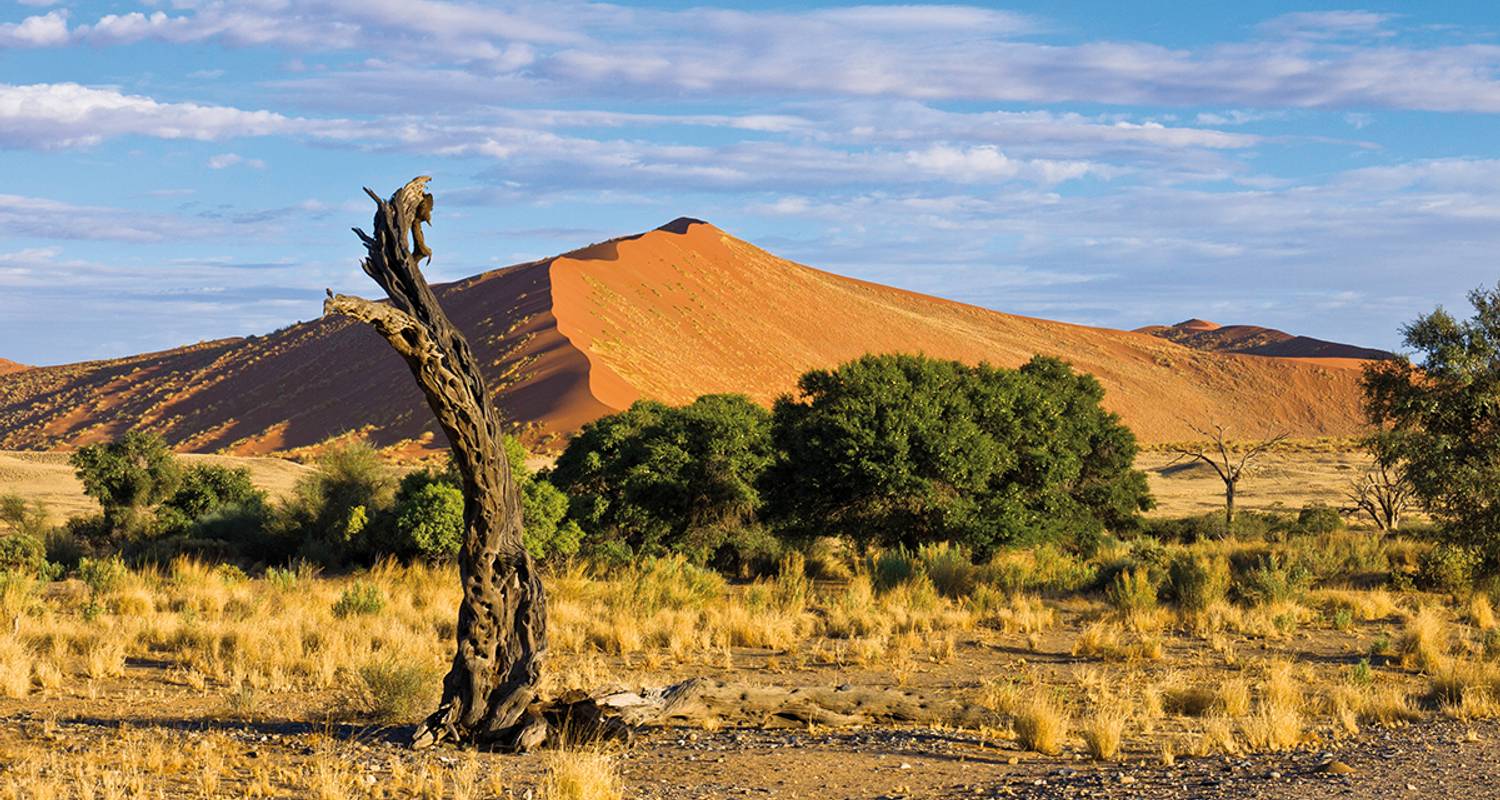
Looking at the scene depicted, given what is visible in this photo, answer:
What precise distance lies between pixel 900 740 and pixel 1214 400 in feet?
384

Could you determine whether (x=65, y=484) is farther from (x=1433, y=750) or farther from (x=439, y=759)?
(x=1433, y=750)

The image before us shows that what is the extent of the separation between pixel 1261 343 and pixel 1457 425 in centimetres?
16837

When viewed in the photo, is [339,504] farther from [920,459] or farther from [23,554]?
[920,459]

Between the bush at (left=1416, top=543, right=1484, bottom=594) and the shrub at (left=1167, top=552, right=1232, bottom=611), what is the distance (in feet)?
11.6

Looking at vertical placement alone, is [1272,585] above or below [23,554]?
below

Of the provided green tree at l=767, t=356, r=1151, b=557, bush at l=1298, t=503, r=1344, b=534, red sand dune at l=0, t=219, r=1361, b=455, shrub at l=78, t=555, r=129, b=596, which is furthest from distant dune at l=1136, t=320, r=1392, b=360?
shrub at l=78, t=555, r=129, b=596

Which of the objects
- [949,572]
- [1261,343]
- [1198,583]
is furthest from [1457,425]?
[1261,343]

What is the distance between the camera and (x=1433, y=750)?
1046 centimetres

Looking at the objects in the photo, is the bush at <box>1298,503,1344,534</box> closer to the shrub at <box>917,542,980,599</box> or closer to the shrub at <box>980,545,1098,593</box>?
the shrub at <box>980,545,1098,593</box>

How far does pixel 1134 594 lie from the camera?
19.4 metres

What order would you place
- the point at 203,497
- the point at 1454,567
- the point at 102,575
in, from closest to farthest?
the point at 102,575 < the point at 1454,567 < the point at 203,497

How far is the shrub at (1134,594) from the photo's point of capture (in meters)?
19.1

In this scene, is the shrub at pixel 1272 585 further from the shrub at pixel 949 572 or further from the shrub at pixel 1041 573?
the shrub at pixel 949 572

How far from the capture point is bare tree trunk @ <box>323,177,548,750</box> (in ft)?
30.9
